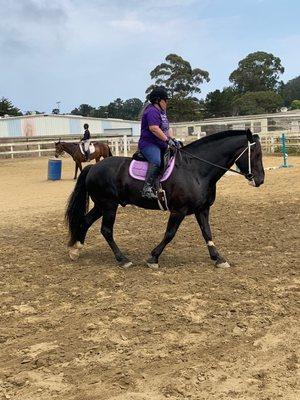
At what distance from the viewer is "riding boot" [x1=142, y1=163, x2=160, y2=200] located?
6.01 meters

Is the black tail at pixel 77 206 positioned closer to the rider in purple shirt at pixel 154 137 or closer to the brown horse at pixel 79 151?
the rider in purple shirt at pixel 154 137

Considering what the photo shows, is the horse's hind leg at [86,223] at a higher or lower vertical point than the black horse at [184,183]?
lower

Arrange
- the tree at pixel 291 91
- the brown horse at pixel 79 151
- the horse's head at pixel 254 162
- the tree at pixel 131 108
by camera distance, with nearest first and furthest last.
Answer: the horse's head at pixel 254 162
the brown horse at pixel 79 151
the tree at pixel 291 91
the tree at pixel 131 108

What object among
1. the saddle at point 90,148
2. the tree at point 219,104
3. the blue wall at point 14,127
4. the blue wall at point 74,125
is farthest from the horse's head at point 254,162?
the tree at point 219,104

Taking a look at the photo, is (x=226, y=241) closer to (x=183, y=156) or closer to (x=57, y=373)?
(x=183, y=156)

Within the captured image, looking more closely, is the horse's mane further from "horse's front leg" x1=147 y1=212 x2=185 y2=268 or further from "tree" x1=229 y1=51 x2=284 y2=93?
"tree" x1=229 y1=51 x2=284 y2=93

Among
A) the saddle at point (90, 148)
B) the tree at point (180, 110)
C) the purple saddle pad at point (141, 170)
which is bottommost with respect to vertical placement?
the saddle at point (90, 148)

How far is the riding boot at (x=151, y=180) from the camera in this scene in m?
6.01

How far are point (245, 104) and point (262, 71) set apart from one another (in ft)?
56.5

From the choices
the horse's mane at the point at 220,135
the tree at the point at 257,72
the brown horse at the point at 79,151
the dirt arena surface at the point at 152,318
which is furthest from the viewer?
the tree at the point at 257,72

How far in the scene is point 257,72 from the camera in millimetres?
91312

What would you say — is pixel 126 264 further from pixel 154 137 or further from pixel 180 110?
pixel 180 110

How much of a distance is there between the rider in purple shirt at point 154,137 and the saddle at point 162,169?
0.23ft

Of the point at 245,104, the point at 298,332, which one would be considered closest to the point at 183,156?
the point at 298,332
